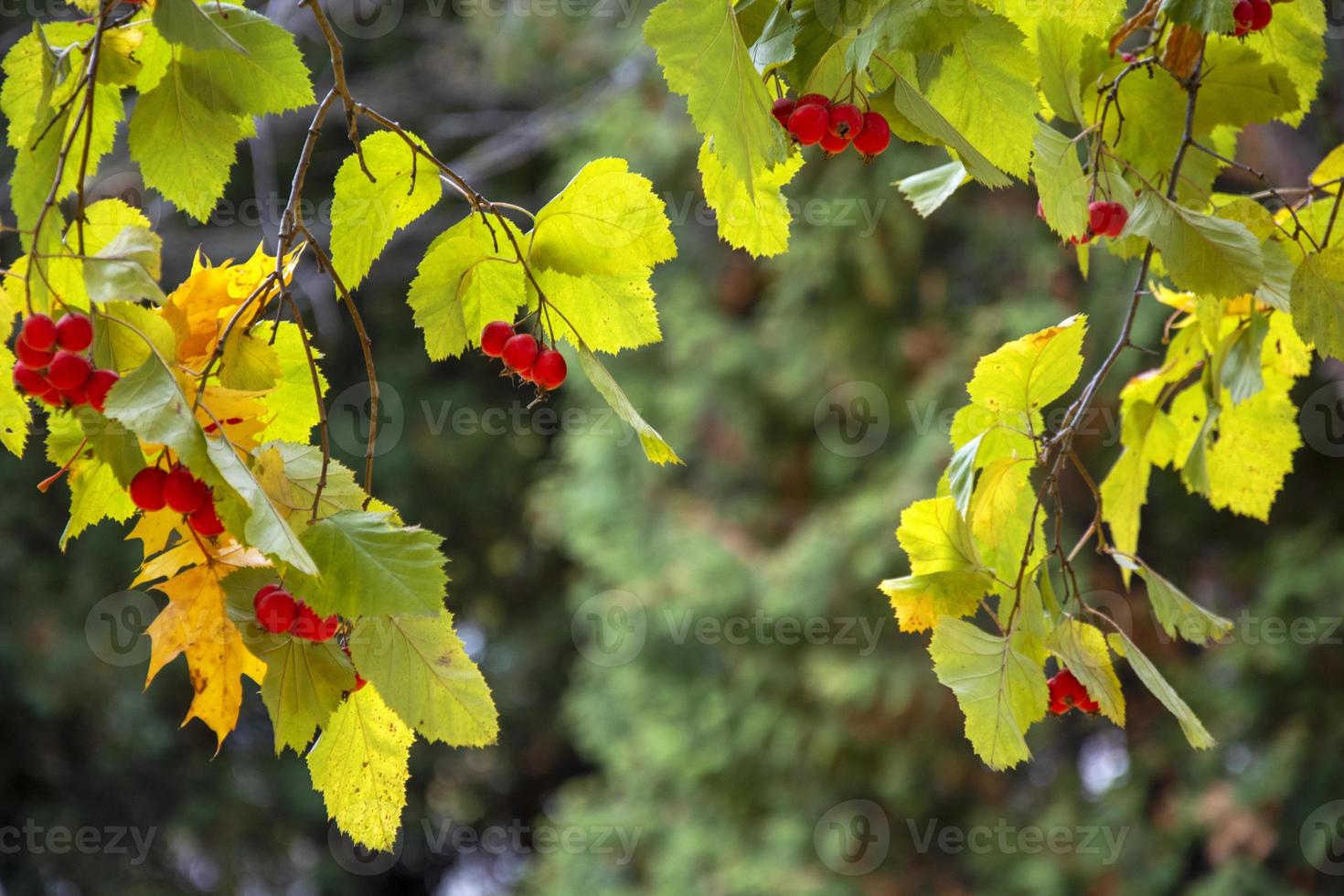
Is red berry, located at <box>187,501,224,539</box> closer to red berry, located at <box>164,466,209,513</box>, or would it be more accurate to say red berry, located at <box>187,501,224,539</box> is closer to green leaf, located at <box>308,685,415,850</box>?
red berry, located at <box>164,466,209,513</box>

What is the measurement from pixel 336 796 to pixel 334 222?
0.35m

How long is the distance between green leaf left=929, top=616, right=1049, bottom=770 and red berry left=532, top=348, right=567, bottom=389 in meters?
0.30

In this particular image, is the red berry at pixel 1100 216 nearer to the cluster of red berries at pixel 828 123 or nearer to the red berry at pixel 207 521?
the cluster of red berries at pixel 828 123

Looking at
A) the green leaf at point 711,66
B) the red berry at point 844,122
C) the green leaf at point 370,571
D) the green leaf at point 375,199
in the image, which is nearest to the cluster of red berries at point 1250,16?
the red berry at point 844,122

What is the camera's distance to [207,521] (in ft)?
2.29

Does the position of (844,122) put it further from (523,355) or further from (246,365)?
(246,365)

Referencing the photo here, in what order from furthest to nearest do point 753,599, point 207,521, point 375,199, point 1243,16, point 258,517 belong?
point 753,599, point 1243,16, point 375,199, point 207,521, point 258,517

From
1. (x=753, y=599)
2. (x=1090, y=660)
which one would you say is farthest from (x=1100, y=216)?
(x=753, y=599)

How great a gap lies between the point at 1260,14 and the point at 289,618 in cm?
78

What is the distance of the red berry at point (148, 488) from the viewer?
0.66m

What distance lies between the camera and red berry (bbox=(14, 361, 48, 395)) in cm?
67

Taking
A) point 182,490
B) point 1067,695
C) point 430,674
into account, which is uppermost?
point 182,490

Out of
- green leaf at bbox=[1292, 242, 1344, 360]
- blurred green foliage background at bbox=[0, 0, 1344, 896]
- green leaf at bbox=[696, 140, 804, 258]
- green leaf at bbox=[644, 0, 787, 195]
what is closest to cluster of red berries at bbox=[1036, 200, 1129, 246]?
green leaf at bbox=[1292, 242, 1344, 360]

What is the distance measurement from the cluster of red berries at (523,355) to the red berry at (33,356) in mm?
267
